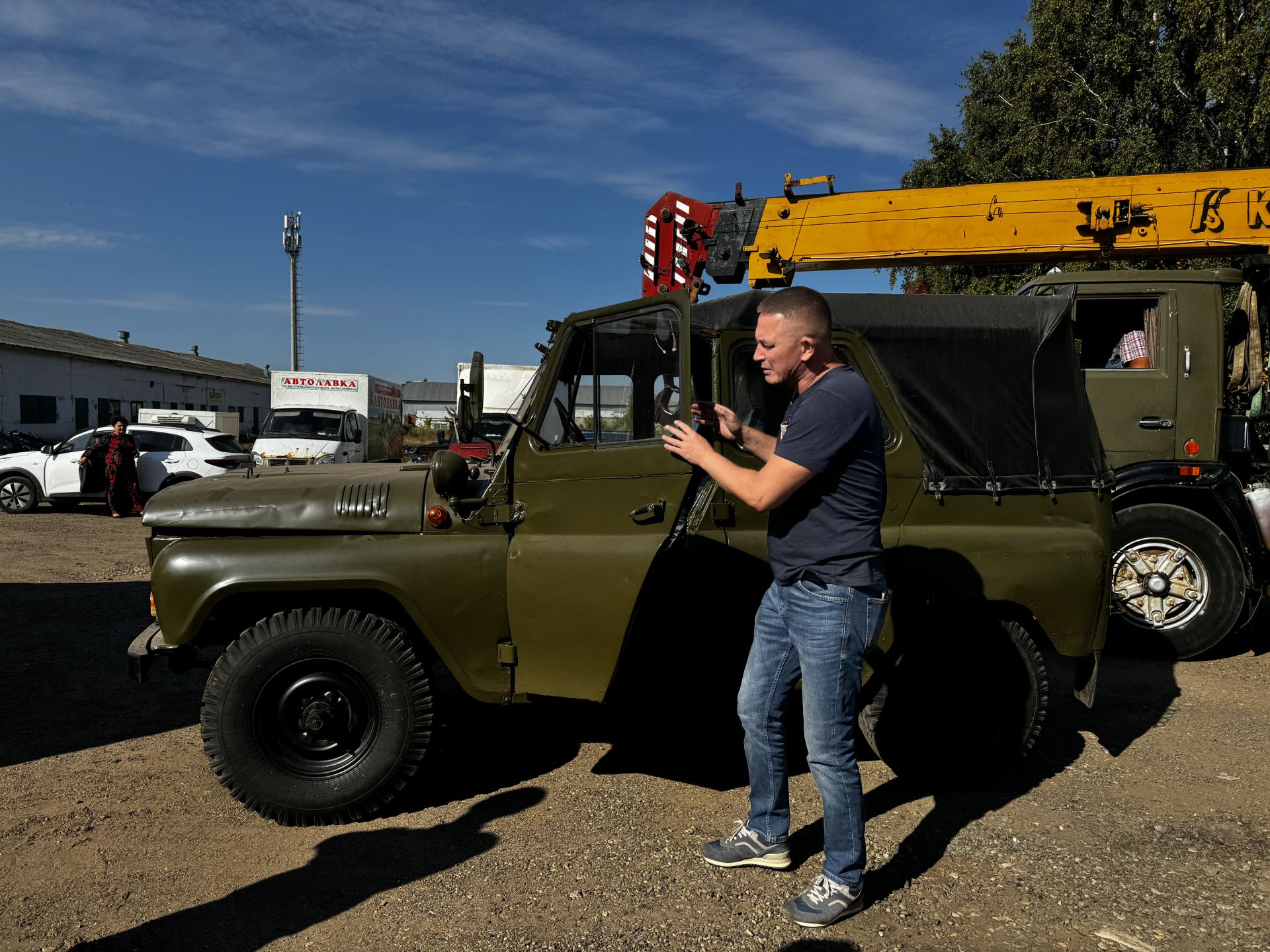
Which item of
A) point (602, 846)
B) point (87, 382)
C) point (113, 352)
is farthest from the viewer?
point (113, 352)

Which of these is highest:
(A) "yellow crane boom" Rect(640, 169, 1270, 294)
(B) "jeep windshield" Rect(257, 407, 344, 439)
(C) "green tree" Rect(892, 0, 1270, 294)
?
(C) "green tree" Rect(892, 0, 1270, 294)

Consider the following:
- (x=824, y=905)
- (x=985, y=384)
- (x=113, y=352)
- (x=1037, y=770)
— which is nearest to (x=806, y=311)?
(x=985, y=384)

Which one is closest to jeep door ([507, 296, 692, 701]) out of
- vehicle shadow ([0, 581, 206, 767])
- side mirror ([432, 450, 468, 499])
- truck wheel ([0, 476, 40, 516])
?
side mirror ([432, 450, 468, 499])

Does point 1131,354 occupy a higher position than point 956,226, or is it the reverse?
point 956,226

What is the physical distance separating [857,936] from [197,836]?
252 centimetres

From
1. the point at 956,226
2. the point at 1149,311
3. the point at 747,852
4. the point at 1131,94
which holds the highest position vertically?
the point at 1131,94

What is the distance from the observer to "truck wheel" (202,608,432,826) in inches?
143

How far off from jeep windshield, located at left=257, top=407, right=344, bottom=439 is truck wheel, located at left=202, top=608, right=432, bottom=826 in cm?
1502

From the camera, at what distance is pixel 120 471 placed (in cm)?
1417

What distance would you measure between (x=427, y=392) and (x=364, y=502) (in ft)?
245

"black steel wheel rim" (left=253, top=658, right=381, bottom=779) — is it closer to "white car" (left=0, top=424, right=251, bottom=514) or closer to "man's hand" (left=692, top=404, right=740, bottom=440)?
"man's hand" (left=692, top=404, right=740, bottom=440)

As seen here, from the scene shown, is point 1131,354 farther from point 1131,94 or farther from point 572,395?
point 1131,94

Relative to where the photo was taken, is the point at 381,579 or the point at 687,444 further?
the point at 381,579

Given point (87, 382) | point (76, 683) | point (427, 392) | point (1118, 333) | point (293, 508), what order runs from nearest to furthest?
point (293, 508), point (76, 683), point (1118, 333), point (87, 382), point (427, 392)
